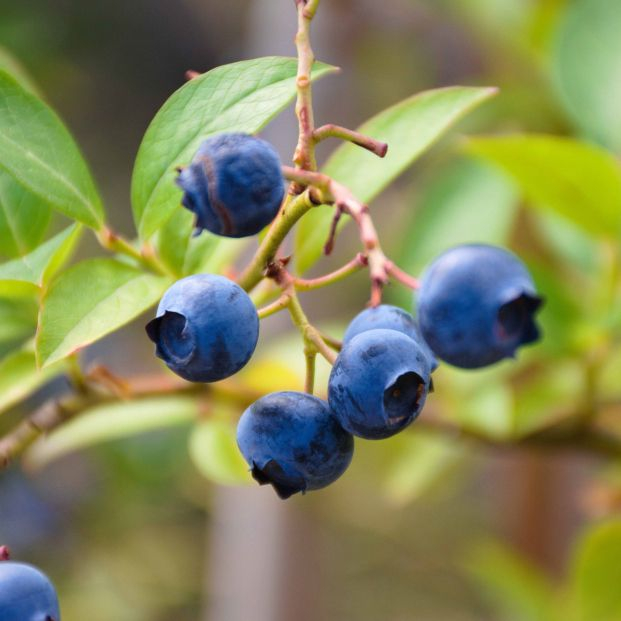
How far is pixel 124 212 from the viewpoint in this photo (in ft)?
8.34

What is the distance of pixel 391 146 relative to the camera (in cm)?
73

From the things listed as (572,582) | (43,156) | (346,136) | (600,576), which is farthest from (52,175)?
(572,582)

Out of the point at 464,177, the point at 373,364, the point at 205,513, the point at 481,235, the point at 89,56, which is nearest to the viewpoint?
the point at 373,364

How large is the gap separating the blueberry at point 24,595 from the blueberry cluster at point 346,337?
0.15 m

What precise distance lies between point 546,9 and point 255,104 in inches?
48.1

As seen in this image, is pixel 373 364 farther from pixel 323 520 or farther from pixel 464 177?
pixel 323 520

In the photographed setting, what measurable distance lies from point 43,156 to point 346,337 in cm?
24

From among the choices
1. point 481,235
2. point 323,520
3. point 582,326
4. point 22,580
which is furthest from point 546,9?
point 22,580

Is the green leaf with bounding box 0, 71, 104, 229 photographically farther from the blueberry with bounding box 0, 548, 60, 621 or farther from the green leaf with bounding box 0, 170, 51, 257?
the blueberry with bounding box 0, 548, 60, 621

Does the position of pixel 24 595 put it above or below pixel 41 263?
below

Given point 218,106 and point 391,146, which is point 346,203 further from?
point 391,146

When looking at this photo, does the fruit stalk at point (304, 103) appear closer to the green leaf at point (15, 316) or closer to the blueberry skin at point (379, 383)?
the blueberry skin at point (379, 383)

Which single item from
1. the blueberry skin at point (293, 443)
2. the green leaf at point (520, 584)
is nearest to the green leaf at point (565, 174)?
the blueberry skin at point (293, 443)

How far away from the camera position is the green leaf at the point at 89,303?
0.56m
